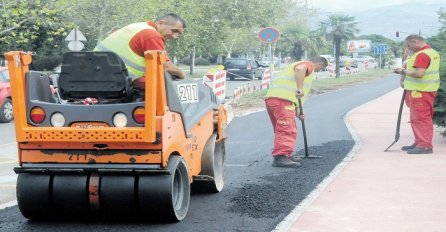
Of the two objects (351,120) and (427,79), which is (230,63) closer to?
(351,120)

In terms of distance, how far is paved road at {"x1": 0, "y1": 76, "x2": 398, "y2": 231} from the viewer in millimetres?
6945

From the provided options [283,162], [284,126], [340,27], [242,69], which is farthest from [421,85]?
[340,27]

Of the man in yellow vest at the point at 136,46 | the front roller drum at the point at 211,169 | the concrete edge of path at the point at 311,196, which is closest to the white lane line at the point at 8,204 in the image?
the front roller drum at the point at 211,169

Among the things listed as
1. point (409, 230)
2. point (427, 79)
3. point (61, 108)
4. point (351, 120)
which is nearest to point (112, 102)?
point (61, 108)

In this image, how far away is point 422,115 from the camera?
12289 mm

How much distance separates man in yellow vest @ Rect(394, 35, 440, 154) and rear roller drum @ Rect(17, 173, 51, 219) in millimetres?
7003

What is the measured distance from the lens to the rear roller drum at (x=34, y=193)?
682 centimetres

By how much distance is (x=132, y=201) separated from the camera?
6734 mm

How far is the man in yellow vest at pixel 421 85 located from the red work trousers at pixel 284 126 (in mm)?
2299

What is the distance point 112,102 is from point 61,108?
0.45m

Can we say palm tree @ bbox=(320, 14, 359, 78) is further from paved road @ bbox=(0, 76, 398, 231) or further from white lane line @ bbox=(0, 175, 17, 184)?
white lane line @ bbox=(0, 175, 17, 184)

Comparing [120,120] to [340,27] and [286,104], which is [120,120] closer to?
[286,104]

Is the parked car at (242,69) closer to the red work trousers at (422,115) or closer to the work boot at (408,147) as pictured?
the work boot at (408,147)

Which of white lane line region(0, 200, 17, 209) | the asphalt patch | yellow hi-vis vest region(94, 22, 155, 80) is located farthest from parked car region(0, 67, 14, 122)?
yellow hi-vis vest region(94, 22, 155, 80)
